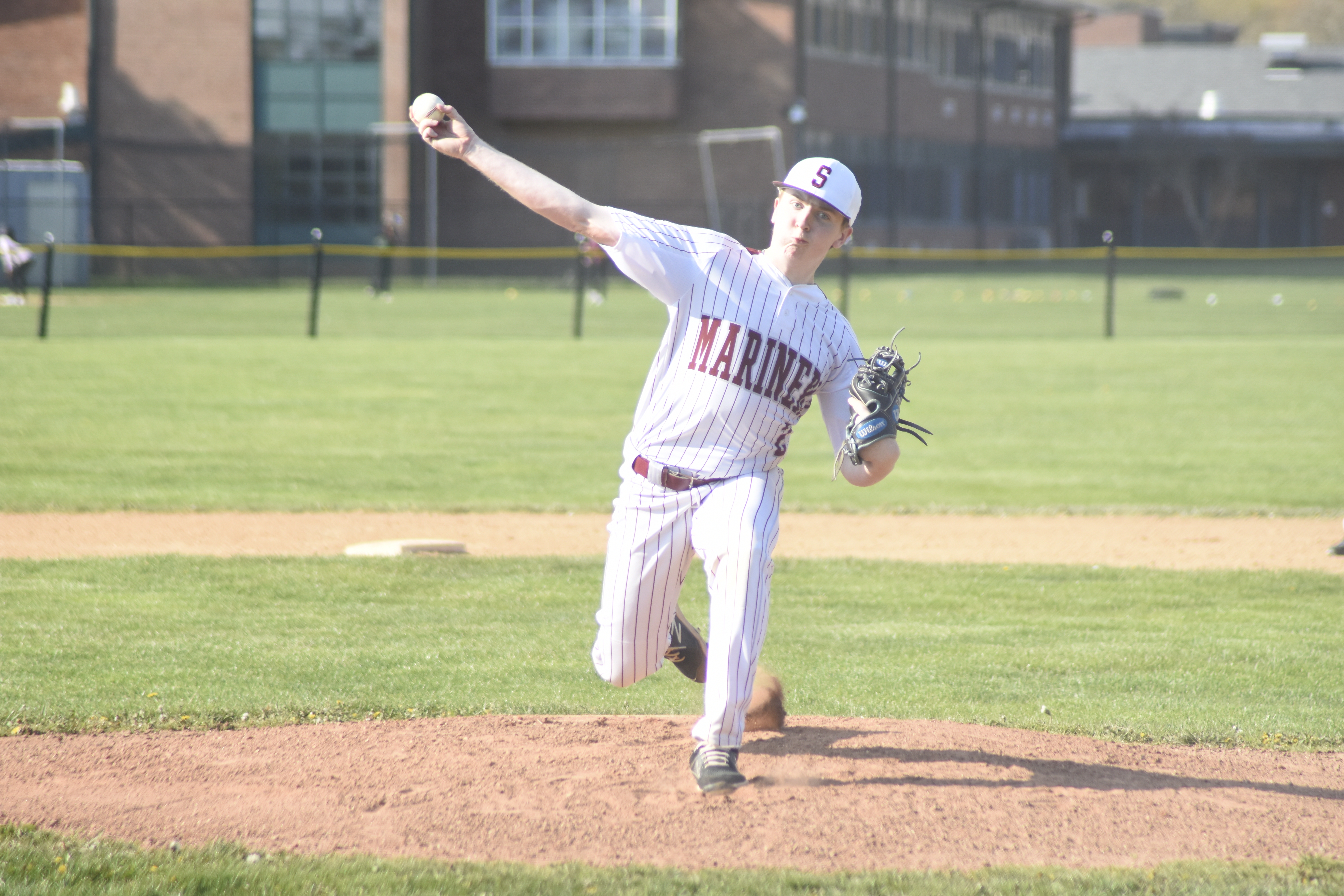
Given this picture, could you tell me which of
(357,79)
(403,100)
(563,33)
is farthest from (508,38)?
(357,79)

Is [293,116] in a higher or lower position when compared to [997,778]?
higher

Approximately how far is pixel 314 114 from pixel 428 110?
3586 centimetres

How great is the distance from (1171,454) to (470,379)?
8181mm

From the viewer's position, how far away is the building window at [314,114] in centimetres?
3812

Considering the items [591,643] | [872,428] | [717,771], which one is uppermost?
[872,428]

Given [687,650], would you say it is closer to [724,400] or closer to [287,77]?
[724,400]

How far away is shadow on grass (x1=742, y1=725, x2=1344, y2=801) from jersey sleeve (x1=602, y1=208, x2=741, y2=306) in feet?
5.35

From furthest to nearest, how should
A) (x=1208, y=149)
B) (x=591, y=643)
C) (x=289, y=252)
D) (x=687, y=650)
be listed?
(x=1208, y=149)
(x=289, y=252)
(x=591, y=643)
(x=687, y=650)

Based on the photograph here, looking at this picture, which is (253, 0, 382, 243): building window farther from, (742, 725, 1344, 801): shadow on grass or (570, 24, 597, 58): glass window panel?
(742, 725, 1344, 801): shadow on grass

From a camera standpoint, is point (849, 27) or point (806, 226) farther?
point (849, 27)

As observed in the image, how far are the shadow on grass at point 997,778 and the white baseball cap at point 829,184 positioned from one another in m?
1.83

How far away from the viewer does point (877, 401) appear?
174 inches

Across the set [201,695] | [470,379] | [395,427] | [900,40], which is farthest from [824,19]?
[201,695]

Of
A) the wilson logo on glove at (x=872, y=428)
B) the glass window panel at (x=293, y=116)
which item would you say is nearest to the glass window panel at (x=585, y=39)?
the glass window panel at (x=293, y=116)
